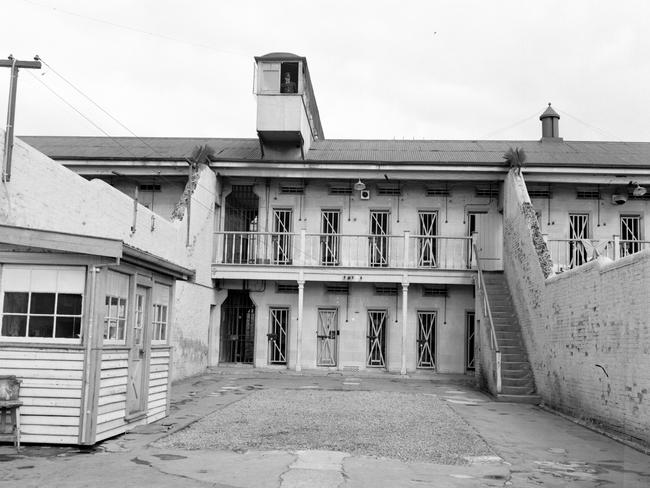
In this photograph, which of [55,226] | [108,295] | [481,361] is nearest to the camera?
[108,295]

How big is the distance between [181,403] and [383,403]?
155 inches

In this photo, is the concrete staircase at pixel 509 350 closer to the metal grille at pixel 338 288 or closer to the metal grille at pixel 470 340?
the metal grille at pixel 470 340

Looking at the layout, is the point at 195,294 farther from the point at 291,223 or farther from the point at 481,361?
the point at 481,361

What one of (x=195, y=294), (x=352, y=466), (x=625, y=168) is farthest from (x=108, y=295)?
(x=625, y=168)

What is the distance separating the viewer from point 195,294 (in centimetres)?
1961

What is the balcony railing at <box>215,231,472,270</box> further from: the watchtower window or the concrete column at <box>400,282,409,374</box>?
the watchtower window

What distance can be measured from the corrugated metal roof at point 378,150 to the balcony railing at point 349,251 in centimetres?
253

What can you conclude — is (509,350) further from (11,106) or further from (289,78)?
(11,106)

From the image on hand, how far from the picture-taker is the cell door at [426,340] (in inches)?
860

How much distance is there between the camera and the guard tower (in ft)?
69.8


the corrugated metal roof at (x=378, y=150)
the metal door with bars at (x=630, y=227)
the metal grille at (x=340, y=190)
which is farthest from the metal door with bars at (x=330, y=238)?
the metal door with bars at (x=630, y=227)

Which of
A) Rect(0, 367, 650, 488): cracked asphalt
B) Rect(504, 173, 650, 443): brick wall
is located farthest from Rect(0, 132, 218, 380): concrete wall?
Rect(504, 173, 650, 443): brick wall

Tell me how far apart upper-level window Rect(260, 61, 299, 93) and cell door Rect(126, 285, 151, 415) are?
12574mm

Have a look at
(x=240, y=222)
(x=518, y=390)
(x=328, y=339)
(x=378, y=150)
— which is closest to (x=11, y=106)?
(x=518, y=390)
